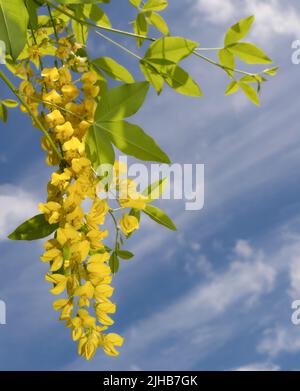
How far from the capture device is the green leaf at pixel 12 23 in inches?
37.3

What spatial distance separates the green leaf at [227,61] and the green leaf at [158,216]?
0.34m

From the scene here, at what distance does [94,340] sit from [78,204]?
21 cm

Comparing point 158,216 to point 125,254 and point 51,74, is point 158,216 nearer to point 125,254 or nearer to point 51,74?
point 125,254

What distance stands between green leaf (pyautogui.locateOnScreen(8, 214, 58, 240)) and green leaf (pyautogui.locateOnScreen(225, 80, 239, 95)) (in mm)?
517

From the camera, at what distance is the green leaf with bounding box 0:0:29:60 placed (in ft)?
3.10

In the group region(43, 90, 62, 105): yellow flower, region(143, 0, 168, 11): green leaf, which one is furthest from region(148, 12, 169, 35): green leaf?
region(43, 90, 62, 105): yellow flower

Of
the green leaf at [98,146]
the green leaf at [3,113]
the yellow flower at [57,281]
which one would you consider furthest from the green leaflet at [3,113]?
the yellow flower at [57,281]

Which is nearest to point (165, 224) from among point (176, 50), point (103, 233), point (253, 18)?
point (103, 233)

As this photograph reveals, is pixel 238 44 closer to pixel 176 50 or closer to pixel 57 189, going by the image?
pixel 176 50

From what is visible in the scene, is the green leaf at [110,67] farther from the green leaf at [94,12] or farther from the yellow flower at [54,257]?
the yellow flower at [54,257]

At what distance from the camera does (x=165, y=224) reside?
1127mm

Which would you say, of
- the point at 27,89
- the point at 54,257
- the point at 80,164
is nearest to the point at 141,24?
the point at 27,89

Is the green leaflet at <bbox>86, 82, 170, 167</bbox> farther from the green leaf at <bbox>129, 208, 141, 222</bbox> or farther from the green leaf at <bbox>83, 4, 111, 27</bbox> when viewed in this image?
the green leaf at <bbox>83, 4, 111, 27</bbox>

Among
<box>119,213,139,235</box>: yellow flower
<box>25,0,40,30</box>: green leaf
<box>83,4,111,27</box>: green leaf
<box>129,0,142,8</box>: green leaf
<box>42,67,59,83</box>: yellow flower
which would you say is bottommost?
<box>119,213,139,235</box>: yellow flower
